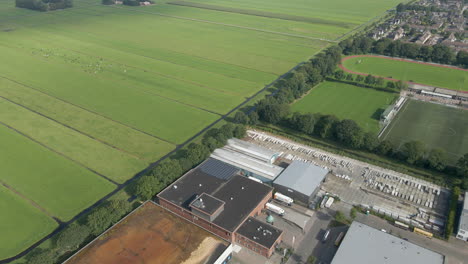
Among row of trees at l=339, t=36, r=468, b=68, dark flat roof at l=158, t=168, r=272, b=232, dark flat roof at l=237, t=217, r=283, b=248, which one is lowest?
dark flat roof at l=237, t=217, r=283, b=248

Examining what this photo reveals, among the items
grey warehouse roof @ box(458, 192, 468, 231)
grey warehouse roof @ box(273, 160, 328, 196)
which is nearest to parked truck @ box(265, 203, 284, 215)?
grey warehouse roof @ box(273, 160, 328, 196)

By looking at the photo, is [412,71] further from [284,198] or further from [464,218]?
[284,198]

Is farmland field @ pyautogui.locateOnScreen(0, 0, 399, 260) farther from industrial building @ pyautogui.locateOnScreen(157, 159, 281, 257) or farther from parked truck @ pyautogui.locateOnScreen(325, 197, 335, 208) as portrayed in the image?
parked truck @ pyautogui.locateOnScreen(325, 197, 335, 208)

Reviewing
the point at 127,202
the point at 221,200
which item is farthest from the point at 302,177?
the point at 127,202

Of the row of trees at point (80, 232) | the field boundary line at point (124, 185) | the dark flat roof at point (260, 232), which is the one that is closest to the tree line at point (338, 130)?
the field boundary line at point (124, 185)

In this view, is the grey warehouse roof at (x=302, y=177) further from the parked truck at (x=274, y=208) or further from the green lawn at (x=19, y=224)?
Result: the green lawn at (x=19, y=224)

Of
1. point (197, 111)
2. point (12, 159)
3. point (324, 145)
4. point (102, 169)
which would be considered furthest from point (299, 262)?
point (12, 159)

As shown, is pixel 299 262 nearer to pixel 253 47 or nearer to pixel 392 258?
pixel 392 258
